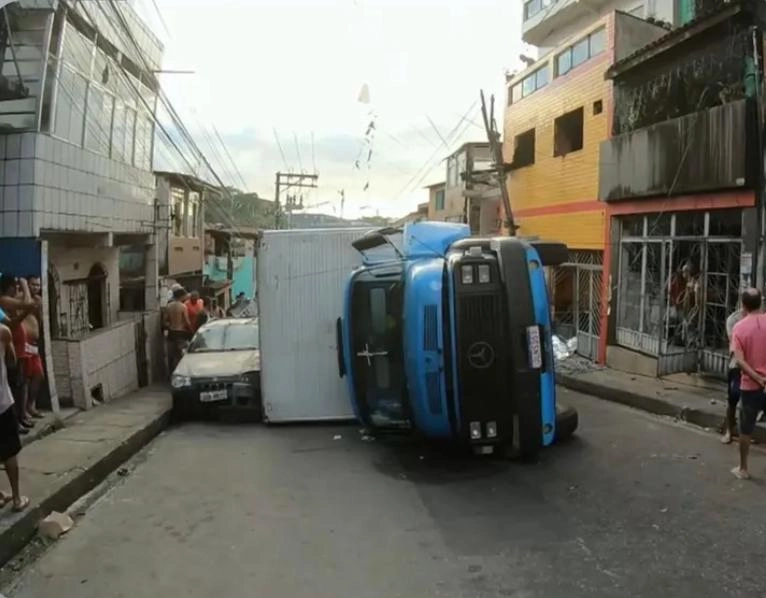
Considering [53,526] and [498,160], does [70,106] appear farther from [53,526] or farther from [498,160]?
[498,160]

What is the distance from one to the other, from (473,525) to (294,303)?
4623 mm

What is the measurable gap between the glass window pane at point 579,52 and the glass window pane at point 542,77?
170cm

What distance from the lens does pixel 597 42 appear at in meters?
16.3

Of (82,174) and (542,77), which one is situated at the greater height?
(542,77)

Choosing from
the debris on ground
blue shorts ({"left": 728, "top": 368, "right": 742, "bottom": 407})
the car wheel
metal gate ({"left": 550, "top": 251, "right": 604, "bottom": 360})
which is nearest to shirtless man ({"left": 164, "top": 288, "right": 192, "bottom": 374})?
the car wheel

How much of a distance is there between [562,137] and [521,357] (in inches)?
529

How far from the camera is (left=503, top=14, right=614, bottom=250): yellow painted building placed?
16141 mm

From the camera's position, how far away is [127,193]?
13.1m

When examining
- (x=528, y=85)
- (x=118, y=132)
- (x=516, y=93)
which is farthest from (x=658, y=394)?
(x=516, y=93)

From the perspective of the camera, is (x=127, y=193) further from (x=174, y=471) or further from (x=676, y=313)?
(x=676, y=313)

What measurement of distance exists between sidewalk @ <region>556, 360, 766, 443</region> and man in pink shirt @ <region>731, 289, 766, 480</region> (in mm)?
1956

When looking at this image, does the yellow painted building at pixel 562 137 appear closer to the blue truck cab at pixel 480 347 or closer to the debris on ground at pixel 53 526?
the blue truck cab at pixel 480 347

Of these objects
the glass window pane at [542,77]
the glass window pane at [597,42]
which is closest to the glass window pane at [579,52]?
the glass window pane at [597,42]

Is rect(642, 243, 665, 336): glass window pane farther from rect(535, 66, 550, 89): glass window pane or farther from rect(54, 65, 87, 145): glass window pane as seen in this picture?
rect(54, 65, 87, 145): glass window pane
